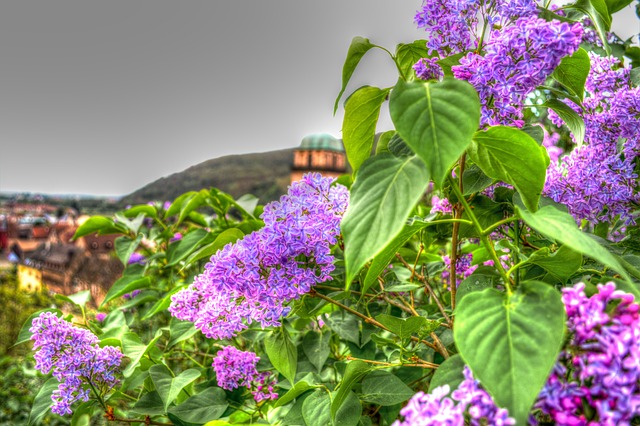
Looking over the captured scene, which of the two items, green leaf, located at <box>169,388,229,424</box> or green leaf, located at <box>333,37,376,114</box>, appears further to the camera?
green leaf, located at <box>169,388,229,424</box>

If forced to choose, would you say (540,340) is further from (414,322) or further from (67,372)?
(67,372)

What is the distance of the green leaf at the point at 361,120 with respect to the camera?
1.63ft

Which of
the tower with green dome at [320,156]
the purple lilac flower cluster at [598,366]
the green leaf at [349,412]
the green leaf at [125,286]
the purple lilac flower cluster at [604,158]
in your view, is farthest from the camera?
the tower with green dome at [320,156]

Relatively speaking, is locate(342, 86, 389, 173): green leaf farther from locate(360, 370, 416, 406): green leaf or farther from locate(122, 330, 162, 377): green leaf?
locate(122, 330, 162, 377): green leaf

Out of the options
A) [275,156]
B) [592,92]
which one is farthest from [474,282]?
[275,156]

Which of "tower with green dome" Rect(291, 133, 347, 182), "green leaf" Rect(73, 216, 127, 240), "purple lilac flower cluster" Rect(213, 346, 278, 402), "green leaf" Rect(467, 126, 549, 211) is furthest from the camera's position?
"tower with green dome" Rect(291, 133, 347, 182)

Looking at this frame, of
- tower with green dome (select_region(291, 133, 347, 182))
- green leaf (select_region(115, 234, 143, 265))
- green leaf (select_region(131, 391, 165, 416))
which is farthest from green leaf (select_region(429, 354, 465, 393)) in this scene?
tower with green dome (select_region(291, 133, 347, 182))

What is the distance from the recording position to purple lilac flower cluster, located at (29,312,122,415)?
602mm

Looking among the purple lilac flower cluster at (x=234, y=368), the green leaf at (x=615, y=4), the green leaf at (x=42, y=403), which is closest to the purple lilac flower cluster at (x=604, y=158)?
the green leaf at (x=615, y=4)

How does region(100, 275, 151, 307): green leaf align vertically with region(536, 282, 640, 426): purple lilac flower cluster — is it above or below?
below

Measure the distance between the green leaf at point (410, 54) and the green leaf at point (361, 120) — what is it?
2.7 inches

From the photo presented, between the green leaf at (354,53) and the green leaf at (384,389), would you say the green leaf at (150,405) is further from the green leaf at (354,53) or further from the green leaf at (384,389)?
the green leaf at (354,53)

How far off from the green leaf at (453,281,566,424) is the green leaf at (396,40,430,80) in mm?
302

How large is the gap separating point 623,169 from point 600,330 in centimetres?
38
